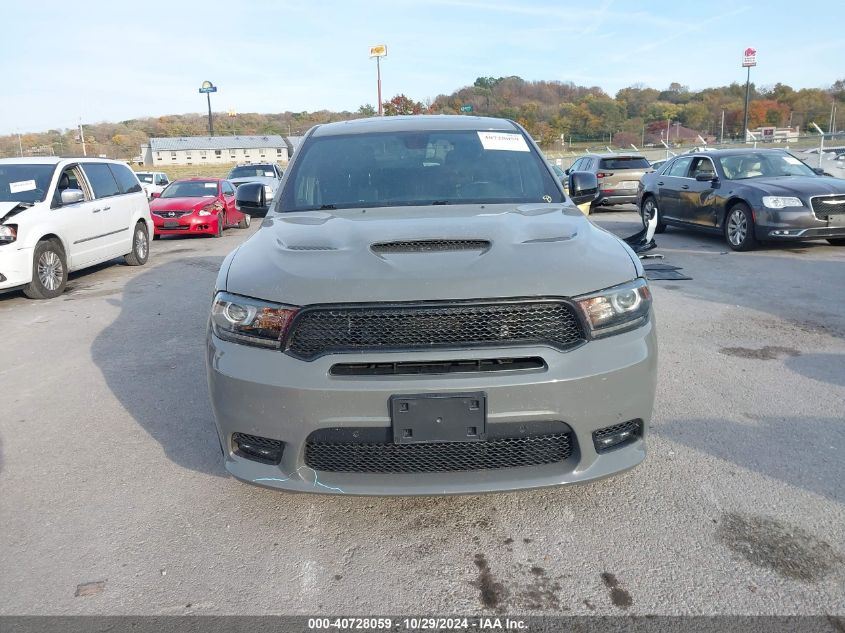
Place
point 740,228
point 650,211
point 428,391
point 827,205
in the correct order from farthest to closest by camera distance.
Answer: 1. point 650,211
2. point 740,228
3. point 827,205
4. point 428,391

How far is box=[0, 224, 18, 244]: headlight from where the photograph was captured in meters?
7.97

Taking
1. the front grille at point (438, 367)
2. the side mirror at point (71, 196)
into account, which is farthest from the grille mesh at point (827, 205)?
the side mirror at point (71, 196)

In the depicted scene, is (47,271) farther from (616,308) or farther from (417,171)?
(616,308)

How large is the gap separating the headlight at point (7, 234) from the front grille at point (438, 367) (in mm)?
7209

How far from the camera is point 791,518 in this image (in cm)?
292

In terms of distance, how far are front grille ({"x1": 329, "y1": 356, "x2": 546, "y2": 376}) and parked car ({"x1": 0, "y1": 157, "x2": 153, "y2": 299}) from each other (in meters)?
7.13

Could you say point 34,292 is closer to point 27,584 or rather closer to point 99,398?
point 99,398

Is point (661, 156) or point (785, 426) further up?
point (661, 156)

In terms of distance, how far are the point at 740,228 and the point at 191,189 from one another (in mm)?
12837

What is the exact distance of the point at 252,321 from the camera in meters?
2.70

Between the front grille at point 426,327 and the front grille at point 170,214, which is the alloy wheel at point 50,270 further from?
the front grille at point 426,327

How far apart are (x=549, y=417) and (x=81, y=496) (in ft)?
7.77

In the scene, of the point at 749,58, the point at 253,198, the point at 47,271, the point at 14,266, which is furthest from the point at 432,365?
the point at 749,58

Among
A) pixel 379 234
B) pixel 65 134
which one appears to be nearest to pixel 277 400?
pixel 379 234
